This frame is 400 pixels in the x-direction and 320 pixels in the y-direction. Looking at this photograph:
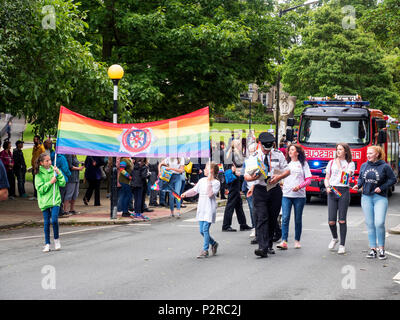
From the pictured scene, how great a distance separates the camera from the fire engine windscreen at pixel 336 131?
64.5ft

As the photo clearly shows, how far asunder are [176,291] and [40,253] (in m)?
3.76

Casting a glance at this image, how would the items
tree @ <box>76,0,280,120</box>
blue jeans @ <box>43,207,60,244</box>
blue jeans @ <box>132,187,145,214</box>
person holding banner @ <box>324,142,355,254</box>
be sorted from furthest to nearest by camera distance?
tree @ <box>76,0,280,120</box> < blue jeans @ <box>132,187,145,214</box> < blue jeans @ <box>43,207,60,244</box> < person holding banner @ <box>324,142,355,254</box>

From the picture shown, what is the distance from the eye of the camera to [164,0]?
23.3 meters

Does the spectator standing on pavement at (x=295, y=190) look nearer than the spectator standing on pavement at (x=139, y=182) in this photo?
Yes

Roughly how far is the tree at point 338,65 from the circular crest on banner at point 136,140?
3318 cm

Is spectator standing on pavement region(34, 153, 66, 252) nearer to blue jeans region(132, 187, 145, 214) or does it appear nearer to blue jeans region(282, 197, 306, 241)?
blue jeans region(282, 197, 306, 241)

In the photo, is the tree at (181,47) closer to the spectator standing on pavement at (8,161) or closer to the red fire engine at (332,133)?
the red fire engine at (332,133)

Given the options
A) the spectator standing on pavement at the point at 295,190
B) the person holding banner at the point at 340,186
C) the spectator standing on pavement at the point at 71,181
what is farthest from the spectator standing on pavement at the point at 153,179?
the person holding banner at the point at 340,186


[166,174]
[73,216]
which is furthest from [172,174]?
[73,216]

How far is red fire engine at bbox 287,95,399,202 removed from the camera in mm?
19297

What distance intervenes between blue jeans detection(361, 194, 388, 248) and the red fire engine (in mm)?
8634

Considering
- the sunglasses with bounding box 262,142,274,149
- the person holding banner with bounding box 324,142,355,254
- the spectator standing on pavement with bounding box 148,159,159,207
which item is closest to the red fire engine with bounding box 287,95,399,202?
the spectator standing on pavement with bounding box 148,159,159,207

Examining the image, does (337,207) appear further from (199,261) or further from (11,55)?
(11,55)
